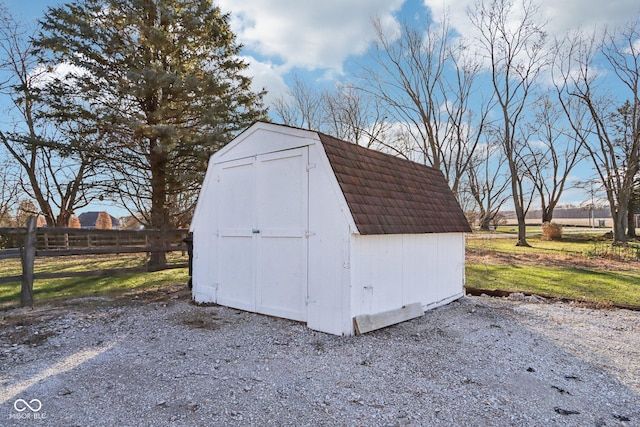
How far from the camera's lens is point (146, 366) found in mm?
3775

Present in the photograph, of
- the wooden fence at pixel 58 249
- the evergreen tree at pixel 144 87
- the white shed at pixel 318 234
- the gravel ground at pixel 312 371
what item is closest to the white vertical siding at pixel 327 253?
the white shed at pixel 318 234

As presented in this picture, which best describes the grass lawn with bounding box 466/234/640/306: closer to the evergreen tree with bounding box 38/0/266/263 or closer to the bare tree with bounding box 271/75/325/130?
the evergreen tree with bounding box 38/0/266/263

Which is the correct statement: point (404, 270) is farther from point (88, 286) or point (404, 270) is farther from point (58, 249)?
point (88, 286)

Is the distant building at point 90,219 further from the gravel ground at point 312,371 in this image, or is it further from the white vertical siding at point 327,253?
the white vertical siding at point 327,253

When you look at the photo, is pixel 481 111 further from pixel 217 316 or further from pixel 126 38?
pixel 217 316

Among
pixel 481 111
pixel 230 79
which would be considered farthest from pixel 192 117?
pixel 481 111

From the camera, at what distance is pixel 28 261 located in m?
6.34

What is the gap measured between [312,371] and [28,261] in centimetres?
580

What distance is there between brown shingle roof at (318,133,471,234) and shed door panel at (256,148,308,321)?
2.19 ft

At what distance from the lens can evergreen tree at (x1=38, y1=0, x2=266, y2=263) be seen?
9.80m

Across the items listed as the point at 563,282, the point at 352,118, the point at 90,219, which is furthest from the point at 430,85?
the point at 90,219

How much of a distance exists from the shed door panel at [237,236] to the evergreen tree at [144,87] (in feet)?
12.7

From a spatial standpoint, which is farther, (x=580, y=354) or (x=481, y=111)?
(x=481, y=111)

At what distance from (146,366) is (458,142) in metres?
21.0
